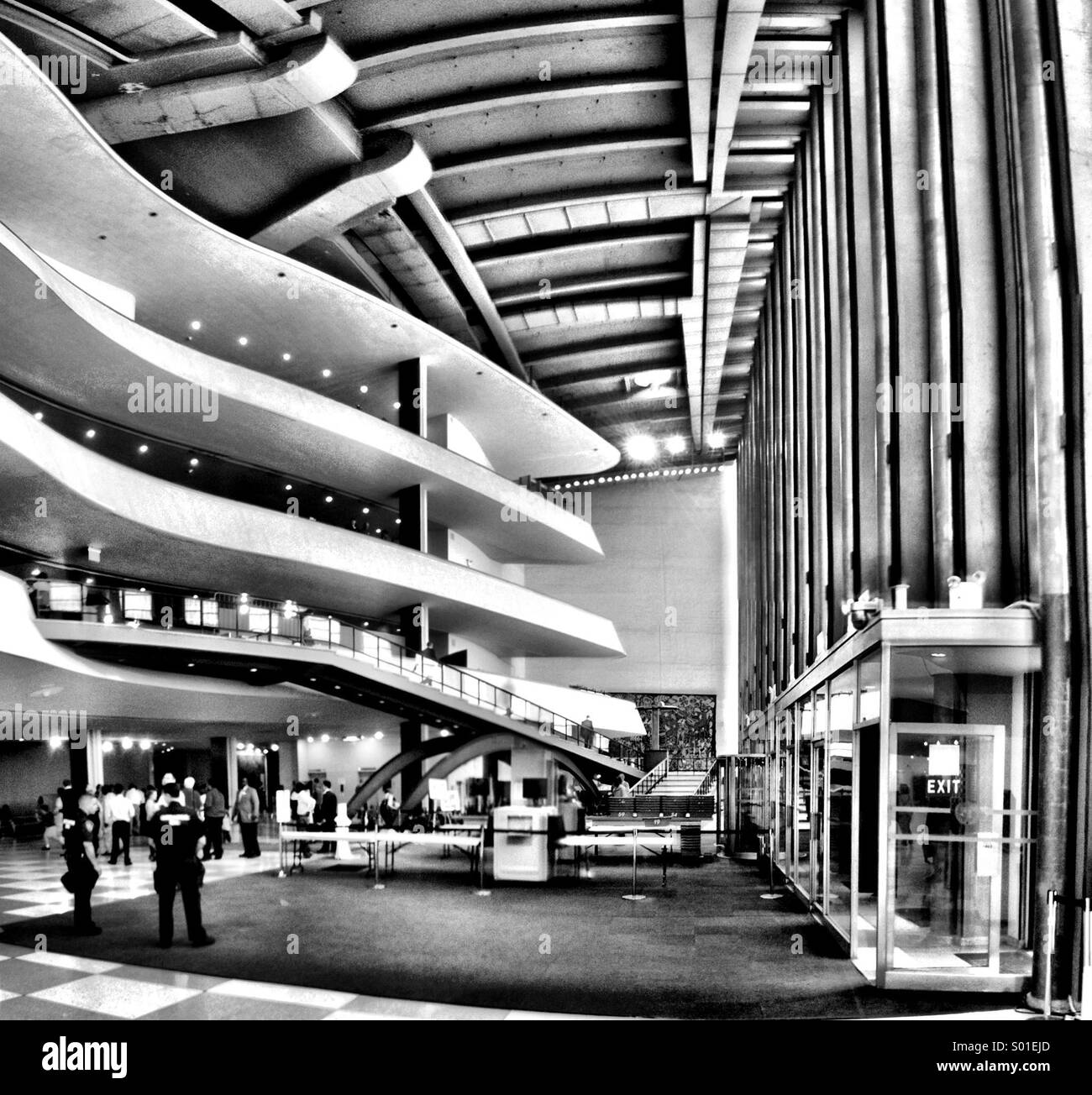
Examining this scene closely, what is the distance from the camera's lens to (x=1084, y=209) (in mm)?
10016

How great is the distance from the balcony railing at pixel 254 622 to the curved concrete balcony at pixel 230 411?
4807mm

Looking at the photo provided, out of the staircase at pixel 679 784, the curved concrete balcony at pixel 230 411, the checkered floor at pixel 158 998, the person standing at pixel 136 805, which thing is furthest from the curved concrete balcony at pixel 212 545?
the checkered floor at pixel 158 998

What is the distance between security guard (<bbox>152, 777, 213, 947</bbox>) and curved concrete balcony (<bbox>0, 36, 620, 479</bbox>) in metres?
12.0

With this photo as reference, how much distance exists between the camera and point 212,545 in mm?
24703

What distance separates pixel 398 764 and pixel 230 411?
10.1 metres

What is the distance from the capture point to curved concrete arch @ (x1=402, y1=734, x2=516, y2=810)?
29453 mm

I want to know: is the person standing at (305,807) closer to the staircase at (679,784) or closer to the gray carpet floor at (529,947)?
the gray carpet floor at (529,947)

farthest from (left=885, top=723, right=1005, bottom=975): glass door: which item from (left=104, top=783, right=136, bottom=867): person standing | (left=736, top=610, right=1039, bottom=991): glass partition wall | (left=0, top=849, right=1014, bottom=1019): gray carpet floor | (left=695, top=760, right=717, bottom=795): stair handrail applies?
Result: (left=695, top=760, right=717, bottom=795): stair handrail

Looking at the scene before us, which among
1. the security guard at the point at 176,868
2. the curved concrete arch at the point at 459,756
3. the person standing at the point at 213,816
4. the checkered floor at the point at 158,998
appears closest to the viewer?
the checkered floor at the point at 158,998

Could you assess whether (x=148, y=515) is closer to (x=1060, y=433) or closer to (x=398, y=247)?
(x=398, y=247)

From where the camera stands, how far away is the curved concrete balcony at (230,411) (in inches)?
830

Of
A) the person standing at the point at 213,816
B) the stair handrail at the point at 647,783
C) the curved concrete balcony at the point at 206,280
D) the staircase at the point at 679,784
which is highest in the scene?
the curved concrete balcony at the point at 206,280

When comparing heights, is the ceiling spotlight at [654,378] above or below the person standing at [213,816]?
above

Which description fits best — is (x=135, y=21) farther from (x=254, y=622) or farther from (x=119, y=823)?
(x=119, y=823)
